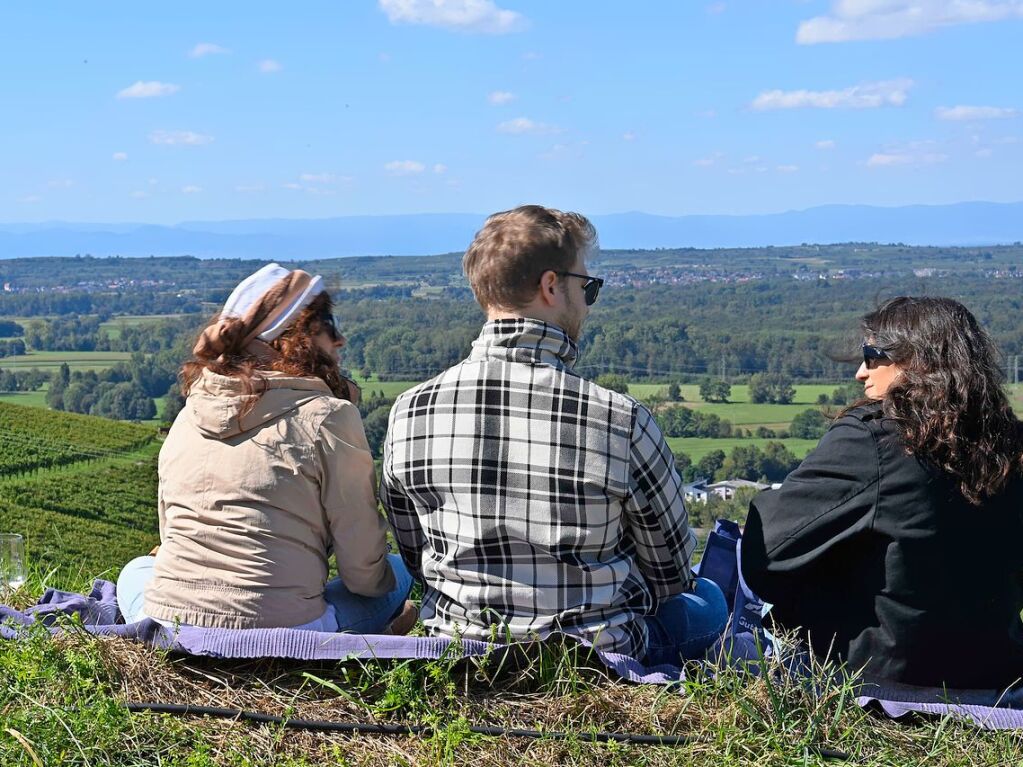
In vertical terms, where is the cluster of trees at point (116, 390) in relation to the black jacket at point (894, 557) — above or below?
below

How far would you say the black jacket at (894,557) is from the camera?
284 centimetres

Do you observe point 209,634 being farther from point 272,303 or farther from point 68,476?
point 68,476

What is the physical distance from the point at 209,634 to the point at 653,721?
1.22 meters

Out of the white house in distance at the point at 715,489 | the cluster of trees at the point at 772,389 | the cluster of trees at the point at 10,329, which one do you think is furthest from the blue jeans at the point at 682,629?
the cluster of trees at the point at 10,329

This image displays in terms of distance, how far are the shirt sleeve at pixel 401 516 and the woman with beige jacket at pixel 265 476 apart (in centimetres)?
5

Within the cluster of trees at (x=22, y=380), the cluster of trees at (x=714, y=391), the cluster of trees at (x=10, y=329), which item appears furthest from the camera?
the cluster of trees at (x=10, y=329)

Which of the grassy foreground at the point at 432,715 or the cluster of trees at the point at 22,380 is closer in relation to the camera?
the grassy foreground at the point at 432,715

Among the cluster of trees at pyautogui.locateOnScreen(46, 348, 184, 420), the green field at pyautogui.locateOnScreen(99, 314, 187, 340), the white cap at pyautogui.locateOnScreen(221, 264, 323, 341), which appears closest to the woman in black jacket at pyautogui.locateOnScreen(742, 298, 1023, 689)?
the white cap at pyautogui.locateOnScreen(221, 264, 323, 341)

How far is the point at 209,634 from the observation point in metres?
3.00

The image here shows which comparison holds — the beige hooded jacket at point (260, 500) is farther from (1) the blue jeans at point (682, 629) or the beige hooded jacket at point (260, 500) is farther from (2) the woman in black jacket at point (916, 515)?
(2) the woman in black jacket at point (916, 515)

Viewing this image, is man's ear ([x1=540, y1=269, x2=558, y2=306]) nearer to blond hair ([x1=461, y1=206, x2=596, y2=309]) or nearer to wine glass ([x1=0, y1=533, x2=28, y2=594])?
blond hair ([x1=461, y1=206, x2=596, y2=309])

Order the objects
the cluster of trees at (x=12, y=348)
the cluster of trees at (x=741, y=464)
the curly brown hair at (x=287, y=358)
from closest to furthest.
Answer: the curly brown hair at (x=287, y=358) < the cluster of trees at (x=741, y=464) < the cluster of trees at (x=12, y=348)

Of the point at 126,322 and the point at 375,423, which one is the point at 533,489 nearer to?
the point at 375,423

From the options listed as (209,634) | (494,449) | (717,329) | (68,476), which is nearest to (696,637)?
(494,449)
